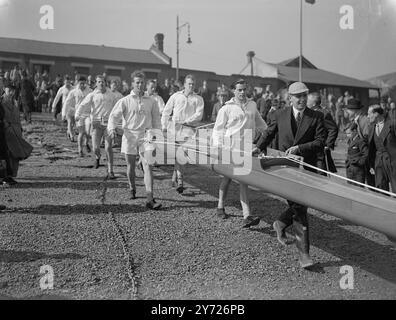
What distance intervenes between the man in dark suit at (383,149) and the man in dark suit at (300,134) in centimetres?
192

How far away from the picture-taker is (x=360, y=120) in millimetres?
7699

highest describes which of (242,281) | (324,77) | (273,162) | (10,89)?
(324,77)

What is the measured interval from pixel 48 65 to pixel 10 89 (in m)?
29.5

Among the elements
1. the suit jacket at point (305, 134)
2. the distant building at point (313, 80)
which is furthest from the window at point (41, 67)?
the suit jacket at point (305, 134)

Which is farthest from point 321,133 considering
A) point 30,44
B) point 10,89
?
point 30,44

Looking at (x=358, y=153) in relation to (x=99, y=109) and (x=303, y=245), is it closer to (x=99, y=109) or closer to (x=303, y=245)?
(x=303, y=245)

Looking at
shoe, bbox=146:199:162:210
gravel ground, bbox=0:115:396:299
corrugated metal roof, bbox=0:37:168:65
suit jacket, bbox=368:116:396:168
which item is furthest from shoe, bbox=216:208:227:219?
corrugated metal roof, bbox=0:37:168:65

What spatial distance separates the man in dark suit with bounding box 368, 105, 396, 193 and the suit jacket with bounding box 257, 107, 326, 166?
194cm

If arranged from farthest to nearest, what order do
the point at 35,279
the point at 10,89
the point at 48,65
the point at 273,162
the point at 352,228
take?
the point at 48,65 → the point at 10,89 → the point at 352,228 → the point at 273,162 → the point at 35,279

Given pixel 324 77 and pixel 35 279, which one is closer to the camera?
pixel 35 279

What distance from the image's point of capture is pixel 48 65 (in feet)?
122

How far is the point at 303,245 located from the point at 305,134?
4.04 ft

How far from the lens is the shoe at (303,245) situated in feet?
16.8
